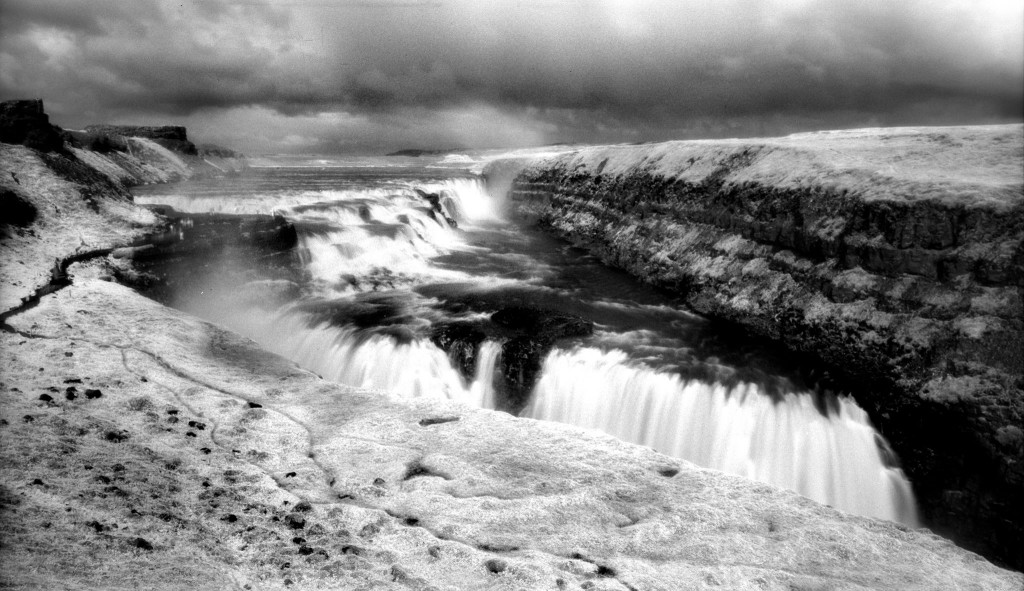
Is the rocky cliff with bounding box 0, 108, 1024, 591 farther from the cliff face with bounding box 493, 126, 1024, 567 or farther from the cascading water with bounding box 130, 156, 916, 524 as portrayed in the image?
the cliff face with bounding box 493, 126, 1024, 567

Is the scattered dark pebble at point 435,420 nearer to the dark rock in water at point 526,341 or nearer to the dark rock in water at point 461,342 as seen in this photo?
the dark rock in water at point 526,341

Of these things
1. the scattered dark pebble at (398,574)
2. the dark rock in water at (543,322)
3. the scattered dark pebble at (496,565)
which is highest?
the scattered dark pebble at (398,574)

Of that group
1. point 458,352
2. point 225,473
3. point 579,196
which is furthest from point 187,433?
point 579,196

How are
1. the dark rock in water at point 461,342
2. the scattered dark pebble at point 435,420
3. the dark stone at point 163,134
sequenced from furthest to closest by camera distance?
the dark stone at point 163,134, the dark rock in water at point 461,342, the scattered dark pebble at point 435,420

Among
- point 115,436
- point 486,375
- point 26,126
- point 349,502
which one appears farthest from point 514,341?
point 26,126

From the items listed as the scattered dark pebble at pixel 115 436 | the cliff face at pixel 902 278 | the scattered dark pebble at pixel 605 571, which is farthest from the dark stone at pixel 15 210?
the cliff face at pixel 902 278

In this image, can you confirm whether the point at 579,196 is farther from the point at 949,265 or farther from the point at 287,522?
the point at 287,522

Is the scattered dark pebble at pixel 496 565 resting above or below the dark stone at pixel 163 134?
below

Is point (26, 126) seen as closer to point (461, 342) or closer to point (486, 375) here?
point (461, 342)
